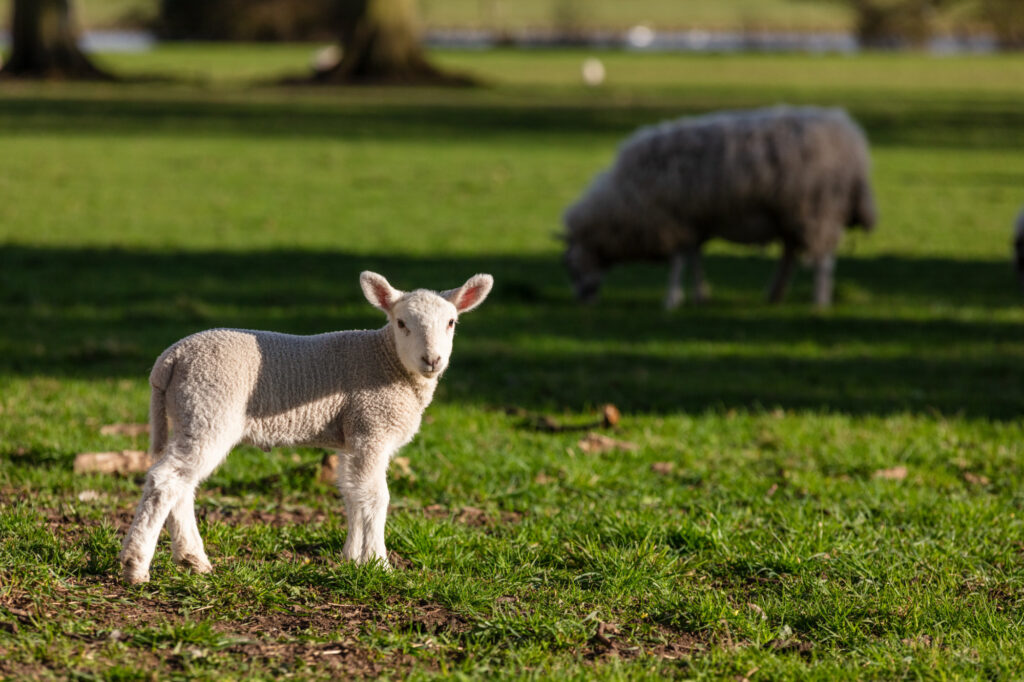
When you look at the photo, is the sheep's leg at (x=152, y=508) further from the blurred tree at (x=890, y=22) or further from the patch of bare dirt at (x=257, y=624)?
the blurred tree at (x=890, y=22)

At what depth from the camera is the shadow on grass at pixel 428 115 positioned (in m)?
28.6

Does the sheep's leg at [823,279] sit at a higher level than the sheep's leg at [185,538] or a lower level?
lower

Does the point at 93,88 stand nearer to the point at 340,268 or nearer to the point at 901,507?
the point at 340,268

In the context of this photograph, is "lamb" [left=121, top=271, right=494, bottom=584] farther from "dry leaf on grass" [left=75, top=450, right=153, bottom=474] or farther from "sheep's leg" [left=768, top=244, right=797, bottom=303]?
"sheep's leg" [left=768, top=244, right=797, bottom=303]

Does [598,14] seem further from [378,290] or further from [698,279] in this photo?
[378,290]

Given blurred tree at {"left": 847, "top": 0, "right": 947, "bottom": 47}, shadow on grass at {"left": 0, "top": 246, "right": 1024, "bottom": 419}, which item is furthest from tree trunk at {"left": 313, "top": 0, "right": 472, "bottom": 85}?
blurred tree at {"left": 847, "top": 0, "right": 947, "bottom": 47}

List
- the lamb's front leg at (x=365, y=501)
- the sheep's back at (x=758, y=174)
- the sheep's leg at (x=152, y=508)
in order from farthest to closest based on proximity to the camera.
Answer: the sheep's back at (x=758, y=174) < the lamb's front leg at (x=365, y=501) < the sheep's leg at (x=152, y=508)

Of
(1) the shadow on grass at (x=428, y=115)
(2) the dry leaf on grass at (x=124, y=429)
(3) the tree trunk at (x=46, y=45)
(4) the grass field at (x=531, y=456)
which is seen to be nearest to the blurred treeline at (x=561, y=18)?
(1) the shadow on grass at (x=428, y=115)

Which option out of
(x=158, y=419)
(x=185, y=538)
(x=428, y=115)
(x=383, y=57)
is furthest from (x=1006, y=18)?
(x=185, y=538)

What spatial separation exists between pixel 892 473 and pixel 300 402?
3.70m

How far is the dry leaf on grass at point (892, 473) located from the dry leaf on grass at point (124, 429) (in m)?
4.01

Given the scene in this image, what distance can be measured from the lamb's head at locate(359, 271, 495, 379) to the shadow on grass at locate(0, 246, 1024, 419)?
3.65 m

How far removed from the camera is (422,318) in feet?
15.3

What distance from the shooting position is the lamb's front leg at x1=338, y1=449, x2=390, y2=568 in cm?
477
